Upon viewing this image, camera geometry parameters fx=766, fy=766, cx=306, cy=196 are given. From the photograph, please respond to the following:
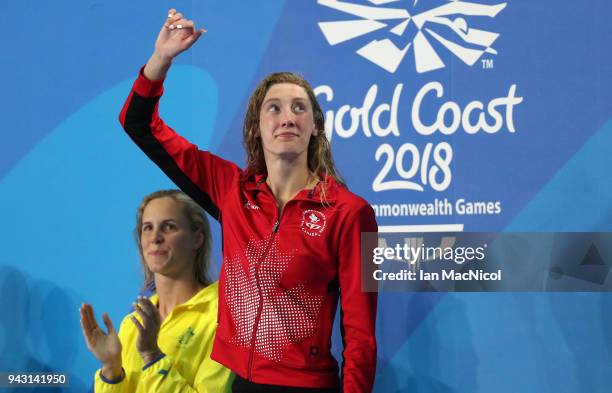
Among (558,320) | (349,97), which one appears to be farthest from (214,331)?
(558,320)

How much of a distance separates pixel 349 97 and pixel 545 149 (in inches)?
30.9

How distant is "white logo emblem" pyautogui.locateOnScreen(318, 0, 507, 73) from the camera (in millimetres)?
2967

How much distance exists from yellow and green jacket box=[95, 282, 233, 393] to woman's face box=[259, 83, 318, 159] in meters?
0.62

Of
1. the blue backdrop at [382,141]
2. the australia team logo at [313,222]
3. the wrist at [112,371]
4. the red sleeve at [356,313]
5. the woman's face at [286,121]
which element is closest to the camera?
the red sleeve at [356,313]

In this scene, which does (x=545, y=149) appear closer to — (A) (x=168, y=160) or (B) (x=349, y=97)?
(B) (x=349, y=97)

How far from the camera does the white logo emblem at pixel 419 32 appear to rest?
2.97 metres

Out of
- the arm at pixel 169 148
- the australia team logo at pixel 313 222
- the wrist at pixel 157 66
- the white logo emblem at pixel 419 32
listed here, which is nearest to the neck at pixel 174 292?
the arm at pixel 169 148

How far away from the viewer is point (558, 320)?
9.40 feet

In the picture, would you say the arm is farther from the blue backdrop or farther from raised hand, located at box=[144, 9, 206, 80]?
the blue backdrop

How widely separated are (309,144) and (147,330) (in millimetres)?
844

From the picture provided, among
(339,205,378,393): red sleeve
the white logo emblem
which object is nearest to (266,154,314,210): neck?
(339,205,378,393): red sleeve

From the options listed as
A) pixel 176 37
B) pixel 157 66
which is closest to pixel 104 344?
pixel 157 66

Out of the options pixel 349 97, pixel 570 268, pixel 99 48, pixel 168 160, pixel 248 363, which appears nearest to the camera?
pixel 248 363

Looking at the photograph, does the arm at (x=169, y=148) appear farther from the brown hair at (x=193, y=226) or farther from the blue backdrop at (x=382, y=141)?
the blue backdrop at (x=382, y=141)
